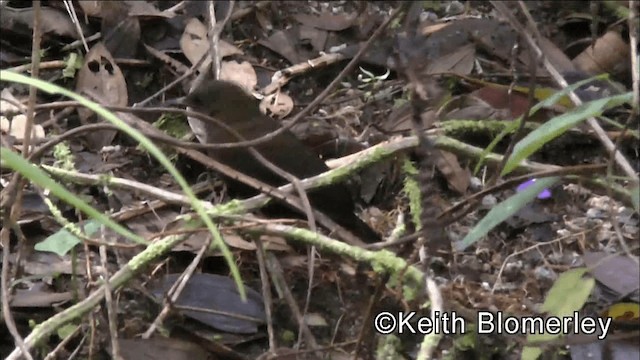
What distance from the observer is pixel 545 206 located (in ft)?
5.51

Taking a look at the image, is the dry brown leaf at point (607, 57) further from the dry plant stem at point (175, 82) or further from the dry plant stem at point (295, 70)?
the dry plant stem at point (175, 82)

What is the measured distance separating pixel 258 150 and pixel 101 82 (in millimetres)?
536

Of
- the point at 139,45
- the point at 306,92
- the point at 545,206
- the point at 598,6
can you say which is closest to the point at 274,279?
the point at 545,206

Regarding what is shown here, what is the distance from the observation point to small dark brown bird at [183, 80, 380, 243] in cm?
154

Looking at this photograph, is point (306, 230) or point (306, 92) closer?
point (306, 230)

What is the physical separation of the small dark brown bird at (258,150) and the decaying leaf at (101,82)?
182 mm

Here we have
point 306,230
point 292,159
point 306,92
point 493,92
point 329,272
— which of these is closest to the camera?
point 306,230

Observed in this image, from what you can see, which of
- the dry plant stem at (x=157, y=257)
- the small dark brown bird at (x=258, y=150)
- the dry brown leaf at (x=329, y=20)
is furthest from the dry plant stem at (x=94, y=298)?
the dry brown leaf at (x=329, y=20)

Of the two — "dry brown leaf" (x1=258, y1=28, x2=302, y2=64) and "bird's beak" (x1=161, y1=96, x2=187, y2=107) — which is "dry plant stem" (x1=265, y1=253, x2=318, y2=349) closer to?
"bird's beak" (x1=161, y1=96, x2=187, y2=107)

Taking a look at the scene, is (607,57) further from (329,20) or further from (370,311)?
(370,311)

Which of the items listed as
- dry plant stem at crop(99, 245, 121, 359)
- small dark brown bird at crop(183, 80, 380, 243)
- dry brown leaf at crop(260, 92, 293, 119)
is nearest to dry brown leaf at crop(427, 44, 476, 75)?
dry brown leaf at crop(260, 92, 293, 119)

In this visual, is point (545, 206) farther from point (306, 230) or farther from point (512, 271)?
point (306, 230)

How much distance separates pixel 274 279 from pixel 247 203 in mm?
139

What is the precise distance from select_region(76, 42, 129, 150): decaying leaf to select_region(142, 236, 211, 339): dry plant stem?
1.78ft
